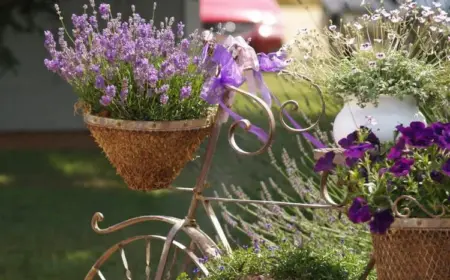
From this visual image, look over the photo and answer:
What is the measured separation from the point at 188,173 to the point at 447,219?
353cm

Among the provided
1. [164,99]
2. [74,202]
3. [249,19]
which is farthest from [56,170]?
[249,19]

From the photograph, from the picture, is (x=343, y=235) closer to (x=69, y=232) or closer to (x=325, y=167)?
(x=325, y=167)

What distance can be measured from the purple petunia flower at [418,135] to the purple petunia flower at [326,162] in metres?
0.17

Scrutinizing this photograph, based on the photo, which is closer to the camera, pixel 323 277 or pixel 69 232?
pixel 323 277

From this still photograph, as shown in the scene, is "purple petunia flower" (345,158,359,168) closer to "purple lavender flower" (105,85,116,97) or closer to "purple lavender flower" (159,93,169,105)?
"purple lavender flower" (159,93,169,105)

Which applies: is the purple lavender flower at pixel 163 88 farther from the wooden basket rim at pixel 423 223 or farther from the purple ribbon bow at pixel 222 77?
the wooden basket rim at pixel 423 223

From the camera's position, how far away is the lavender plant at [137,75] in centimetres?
231

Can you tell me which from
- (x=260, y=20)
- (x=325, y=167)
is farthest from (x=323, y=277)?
(x=260, y=20)

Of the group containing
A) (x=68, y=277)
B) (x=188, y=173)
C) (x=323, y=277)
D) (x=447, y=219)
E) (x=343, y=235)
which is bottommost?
(x=68, y=277)

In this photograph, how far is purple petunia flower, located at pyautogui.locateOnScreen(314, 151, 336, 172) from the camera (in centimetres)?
200

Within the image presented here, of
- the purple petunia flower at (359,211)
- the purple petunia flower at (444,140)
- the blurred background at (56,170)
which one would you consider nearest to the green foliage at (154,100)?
the purple petunia flower at (359,211)

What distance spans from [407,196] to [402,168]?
0.18 ft

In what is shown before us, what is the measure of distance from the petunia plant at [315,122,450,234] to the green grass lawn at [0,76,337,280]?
2742 mm

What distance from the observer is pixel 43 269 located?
4688mm
